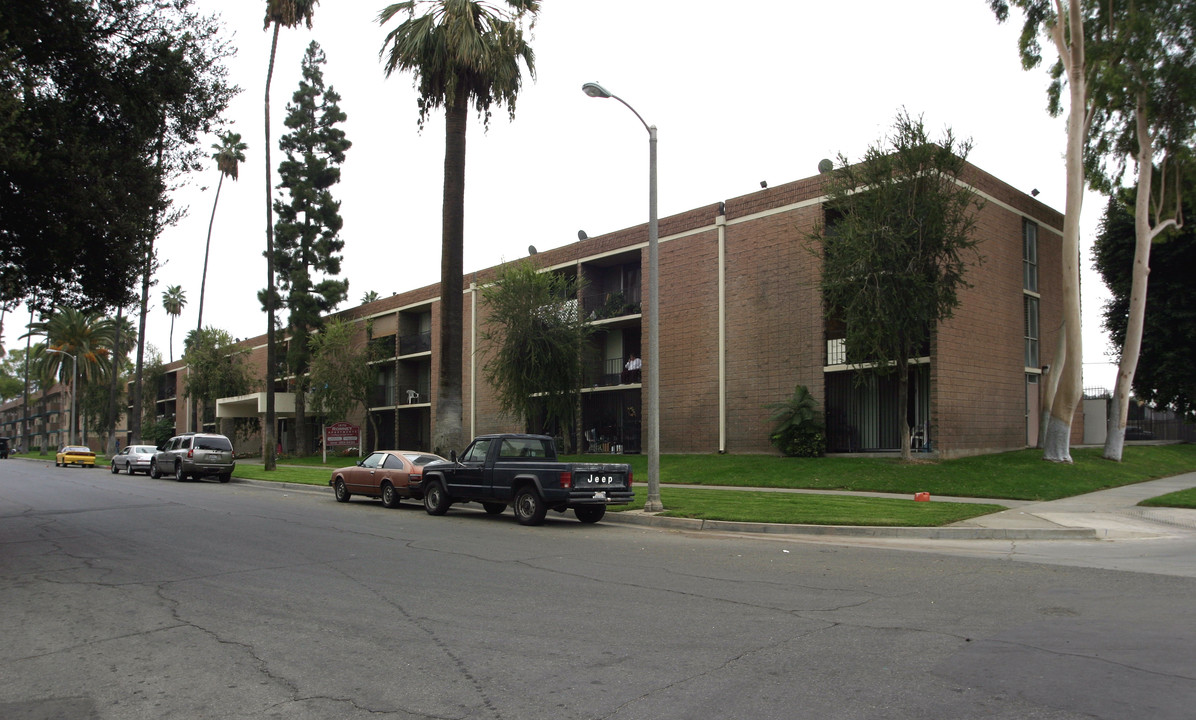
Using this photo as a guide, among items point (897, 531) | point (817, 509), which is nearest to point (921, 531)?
point (897, 531)

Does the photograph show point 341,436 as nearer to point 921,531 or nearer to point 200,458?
point 200,458

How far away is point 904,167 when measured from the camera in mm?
23453

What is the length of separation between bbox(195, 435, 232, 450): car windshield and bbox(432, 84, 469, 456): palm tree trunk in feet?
40.3

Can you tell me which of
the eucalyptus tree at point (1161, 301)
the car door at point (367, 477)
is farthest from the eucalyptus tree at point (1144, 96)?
→ the car door at point (367, 477)

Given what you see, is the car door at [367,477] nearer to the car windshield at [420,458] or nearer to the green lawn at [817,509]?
the car windshield at [420,458]

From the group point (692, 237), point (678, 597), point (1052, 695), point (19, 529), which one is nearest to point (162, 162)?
point (19, 529)

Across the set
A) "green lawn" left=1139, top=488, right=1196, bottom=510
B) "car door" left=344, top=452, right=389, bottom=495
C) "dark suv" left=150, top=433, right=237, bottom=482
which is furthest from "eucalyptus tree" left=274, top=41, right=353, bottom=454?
"green lawn" left=1139, top=488, right=1196, bottom=510

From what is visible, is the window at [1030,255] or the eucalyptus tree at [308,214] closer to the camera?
the window at [1030,255]

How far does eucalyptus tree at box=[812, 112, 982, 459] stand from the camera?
22.8 m

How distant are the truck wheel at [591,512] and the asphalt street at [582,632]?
3074mm

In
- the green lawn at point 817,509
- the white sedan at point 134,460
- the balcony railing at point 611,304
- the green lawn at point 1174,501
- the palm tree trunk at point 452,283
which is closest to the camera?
the green lawn at point 817,509

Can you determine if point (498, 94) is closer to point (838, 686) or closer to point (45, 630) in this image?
point (45, 630)

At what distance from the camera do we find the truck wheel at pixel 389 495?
64.6 ft

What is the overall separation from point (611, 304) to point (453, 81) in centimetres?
1481
